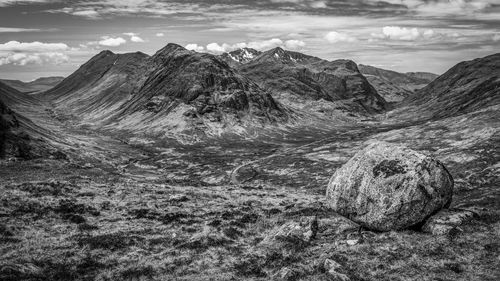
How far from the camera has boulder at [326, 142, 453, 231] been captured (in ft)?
104

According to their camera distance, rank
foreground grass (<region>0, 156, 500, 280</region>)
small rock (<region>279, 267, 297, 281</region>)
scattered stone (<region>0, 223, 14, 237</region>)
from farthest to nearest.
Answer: scattered stone (<region>0, 223, 14, 237</region>) < foreground grass (<region>0, 156, 500, 280</region>) < small rock (<region>279, 267, 297, 281</region>)

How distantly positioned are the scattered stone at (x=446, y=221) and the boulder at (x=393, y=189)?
0.65 meters

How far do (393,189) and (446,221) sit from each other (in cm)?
496

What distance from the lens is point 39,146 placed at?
147125mm

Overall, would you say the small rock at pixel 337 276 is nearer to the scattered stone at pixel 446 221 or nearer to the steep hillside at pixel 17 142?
the scattered stone at pixel 446 221

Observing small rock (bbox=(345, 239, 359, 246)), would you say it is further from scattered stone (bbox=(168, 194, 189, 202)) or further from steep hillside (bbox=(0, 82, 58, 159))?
steep hillside (bbox=(0, 82, 58, 159))

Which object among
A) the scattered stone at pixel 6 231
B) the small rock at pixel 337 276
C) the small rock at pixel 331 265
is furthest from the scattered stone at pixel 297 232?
the scattered stone at pixel 6 231

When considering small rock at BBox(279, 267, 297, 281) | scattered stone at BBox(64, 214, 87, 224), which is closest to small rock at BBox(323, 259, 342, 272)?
small rock at BBox(279, 267, 297, 281)

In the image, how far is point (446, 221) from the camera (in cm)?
3111

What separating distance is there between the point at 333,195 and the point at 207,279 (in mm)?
16290

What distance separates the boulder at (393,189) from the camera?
31703 millimetres

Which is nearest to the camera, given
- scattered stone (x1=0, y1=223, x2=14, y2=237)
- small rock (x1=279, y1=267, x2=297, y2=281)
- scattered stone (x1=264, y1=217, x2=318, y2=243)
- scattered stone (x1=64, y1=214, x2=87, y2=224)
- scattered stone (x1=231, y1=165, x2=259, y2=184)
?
small rock (x1=279, y1=267, x2=297, y2=281)

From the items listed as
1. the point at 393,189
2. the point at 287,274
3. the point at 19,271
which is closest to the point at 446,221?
the point at 393,189

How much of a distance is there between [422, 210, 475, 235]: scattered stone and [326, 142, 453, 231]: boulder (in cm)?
65
